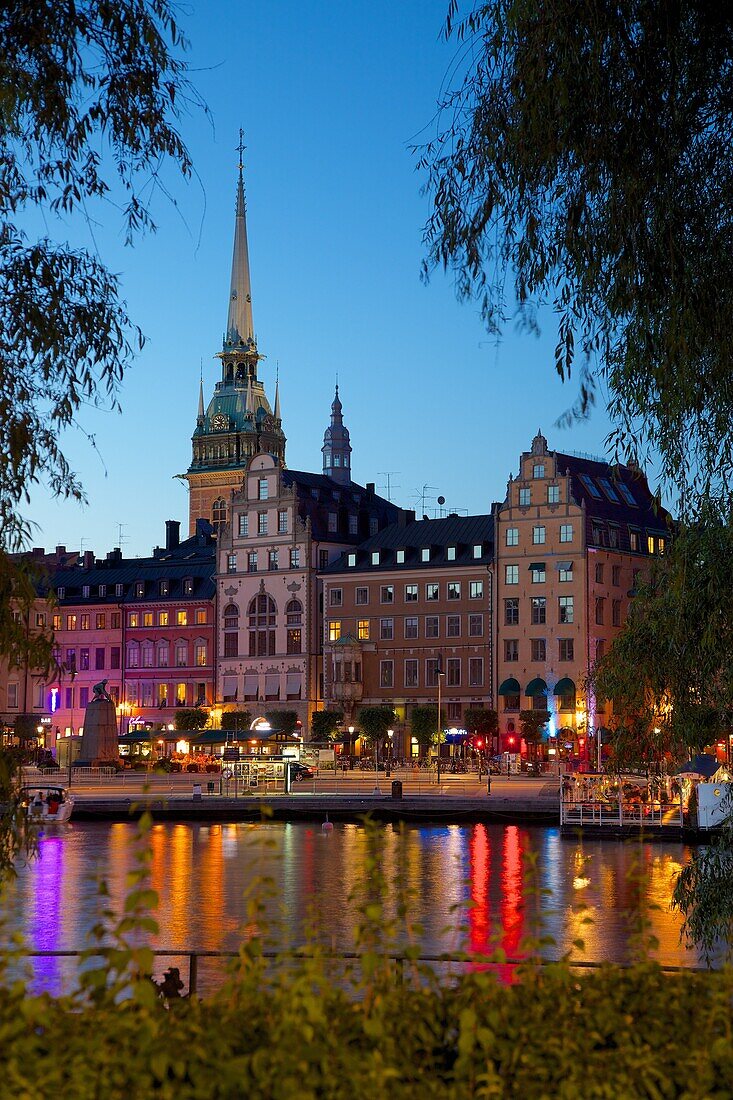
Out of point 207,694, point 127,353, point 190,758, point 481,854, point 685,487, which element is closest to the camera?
point 127,353

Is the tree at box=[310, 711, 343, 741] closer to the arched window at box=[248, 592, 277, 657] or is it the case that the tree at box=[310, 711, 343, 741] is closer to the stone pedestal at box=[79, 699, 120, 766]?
the arched window at box=[248, 592, 277, 657]

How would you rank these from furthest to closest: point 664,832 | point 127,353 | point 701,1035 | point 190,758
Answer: point 190,758
point 664,832
point 127,353
point 701,1035

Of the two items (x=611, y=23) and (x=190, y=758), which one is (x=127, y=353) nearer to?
(x=611, y=23)

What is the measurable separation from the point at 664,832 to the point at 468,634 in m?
55.9

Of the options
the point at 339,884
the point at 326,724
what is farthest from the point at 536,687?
the point at 339,884

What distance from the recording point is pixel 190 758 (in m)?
119

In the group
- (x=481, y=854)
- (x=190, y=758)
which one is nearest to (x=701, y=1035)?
(x=481, y=854)

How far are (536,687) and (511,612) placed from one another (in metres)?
6.52

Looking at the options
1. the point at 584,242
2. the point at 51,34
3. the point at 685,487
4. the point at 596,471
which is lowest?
the point at 685,487

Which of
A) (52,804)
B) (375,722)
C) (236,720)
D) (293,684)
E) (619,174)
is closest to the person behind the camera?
(619,174)

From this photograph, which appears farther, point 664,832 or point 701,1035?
point 664,832

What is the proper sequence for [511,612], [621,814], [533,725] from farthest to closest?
[511,612]
[533,725]
[621,814]

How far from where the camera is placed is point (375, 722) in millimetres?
119000

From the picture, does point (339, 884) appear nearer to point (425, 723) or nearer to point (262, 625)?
point (425, 723)
